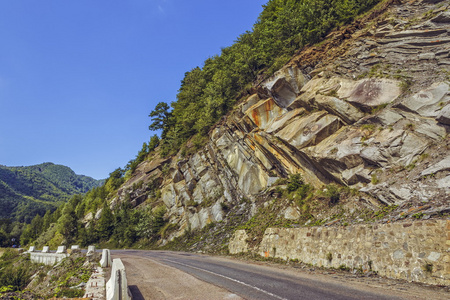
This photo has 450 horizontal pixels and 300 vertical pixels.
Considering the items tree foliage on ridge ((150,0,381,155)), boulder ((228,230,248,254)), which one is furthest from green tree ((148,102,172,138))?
boulder ((228,230,248,254))

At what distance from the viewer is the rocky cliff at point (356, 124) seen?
1303 centimetres

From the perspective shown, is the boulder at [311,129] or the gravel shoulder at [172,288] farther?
the boulder at [311,129]

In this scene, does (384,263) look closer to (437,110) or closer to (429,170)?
(429,170)

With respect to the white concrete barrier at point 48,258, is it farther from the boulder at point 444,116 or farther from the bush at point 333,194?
the boulder at point 444,116

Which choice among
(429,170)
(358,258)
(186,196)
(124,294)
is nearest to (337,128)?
(429,170)

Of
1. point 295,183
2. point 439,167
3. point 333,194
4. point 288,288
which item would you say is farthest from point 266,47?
point 288,288

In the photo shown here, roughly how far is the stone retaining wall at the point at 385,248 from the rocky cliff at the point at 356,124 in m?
1.49

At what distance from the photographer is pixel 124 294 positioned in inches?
235

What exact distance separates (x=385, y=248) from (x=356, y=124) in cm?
958

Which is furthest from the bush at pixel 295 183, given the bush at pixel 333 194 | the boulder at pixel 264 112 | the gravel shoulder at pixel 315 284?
the gravel shoulder at pixel 315 284

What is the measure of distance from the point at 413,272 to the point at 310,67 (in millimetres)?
18936

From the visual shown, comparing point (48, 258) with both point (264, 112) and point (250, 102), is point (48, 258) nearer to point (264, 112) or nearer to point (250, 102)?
point (250, 102)

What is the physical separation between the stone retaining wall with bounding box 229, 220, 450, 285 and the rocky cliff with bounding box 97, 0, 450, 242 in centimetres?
149

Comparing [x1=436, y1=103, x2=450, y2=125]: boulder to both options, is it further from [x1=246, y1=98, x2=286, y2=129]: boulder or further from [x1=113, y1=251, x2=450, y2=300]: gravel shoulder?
[x1=246, y1=98, x2=286, y2=129]: boulder
